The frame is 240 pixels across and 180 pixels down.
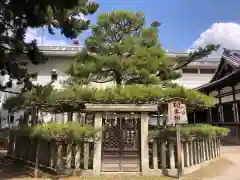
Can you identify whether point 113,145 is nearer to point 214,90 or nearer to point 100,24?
point 100,24

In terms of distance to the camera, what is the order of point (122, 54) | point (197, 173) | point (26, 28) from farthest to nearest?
point (122, 54) < point (26, 28) < point (197, 173)

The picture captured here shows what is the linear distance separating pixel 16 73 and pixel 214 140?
25.8 feet

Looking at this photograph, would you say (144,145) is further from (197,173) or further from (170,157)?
(197,173)

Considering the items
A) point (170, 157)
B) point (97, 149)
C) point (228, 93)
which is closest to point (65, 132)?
point (97, 149)

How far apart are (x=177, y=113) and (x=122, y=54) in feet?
18.3

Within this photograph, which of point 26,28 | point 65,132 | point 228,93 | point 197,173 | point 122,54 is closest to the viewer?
point 65,132

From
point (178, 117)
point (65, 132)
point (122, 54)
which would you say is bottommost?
point (65, 132)

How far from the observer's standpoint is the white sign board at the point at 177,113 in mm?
7312

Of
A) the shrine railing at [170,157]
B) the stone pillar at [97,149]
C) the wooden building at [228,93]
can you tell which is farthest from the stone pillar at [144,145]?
the wooden building at [228,93]

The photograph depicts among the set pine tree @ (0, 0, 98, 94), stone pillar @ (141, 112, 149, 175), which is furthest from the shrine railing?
pine tree @ (0, 0, 98, 94)

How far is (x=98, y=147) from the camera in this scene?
24.8 ft

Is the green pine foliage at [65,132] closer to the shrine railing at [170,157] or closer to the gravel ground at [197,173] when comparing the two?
the gravel ground at [197,173]

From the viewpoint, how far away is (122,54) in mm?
12250

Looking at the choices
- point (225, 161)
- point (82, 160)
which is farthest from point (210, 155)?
point (82, 160)
